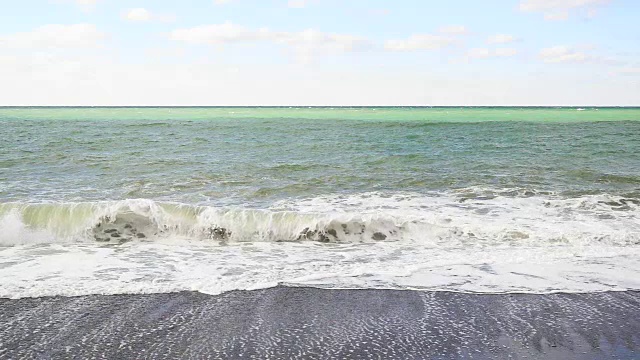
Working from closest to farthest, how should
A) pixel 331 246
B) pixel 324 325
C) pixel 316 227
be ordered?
1. pixel 324 325
2. pixel 331 246
3. pixel 316 227

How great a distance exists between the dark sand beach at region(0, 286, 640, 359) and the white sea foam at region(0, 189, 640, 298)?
0.37 metres

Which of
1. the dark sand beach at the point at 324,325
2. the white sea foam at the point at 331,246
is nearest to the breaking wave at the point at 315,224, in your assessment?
the white sea foam at the point at 331,246

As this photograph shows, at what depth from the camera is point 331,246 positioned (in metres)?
7.86

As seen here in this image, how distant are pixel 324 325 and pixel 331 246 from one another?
335 cm

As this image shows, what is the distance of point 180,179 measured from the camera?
1352 centimetres

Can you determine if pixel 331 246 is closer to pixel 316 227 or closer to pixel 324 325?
pixel 316 227

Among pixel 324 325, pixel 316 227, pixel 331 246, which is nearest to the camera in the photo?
pixel 324 325

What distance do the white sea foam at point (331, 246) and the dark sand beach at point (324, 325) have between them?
37cm

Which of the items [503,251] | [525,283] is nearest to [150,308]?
[525,283]

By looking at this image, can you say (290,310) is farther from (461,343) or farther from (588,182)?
(588,182)

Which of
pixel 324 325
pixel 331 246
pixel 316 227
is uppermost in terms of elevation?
pixel 324 325

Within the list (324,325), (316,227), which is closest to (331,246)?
(316,227)

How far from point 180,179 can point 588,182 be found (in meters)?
9.79

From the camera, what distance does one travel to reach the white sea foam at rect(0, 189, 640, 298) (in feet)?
19.2
